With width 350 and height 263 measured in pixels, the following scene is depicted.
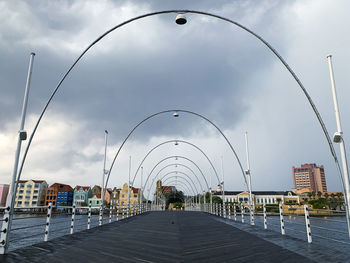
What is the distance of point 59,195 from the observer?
97.7m

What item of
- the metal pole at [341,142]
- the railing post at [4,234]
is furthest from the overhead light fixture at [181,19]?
the railing post at [4,234]

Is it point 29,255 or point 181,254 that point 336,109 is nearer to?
point 181,254

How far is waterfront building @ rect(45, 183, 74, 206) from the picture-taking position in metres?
96.6

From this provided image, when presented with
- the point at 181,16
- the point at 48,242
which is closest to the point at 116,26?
the point at 181,16

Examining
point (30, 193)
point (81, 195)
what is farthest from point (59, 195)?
point (30, 193)

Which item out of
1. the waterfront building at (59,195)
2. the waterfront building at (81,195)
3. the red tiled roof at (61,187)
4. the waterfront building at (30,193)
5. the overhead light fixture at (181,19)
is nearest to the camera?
the overhead light fixture at (181,19)

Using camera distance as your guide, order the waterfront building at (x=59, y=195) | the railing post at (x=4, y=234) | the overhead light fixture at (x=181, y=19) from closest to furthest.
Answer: the railing post at (x=4, y=234)
the overhead light fixture at (x=181, y=19)
the waterfront building at (x=59, y=195)

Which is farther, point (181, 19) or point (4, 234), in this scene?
point (181, 19)

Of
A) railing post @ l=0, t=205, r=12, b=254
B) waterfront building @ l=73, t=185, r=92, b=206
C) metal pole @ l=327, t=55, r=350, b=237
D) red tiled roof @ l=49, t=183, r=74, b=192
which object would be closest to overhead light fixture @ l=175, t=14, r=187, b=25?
metal pole @ l=327, t=55, r=350, b=237

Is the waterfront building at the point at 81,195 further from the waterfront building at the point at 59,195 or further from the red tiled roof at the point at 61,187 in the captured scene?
the red tiled roof at the point at 61,187

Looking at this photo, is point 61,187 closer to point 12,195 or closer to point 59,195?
point 59,195

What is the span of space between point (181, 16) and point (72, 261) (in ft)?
27.6

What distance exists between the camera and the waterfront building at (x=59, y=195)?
96625 millimetres

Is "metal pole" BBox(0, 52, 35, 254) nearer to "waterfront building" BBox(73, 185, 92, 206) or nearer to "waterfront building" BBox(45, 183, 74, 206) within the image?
"waterfront building" BBox(73, 185, 92, 206)
